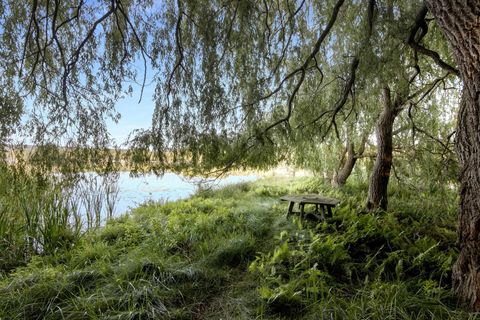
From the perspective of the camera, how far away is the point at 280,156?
3.74m

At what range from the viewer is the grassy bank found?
2441mm

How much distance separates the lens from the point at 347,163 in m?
7.43

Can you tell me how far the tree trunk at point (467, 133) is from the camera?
193cm

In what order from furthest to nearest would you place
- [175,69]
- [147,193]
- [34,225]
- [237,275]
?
[147,193], [34,225], [237,275], [175,69]

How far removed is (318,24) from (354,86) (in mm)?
1137

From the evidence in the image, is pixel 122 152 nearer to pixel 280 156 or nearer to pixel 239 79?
pixel 239 79

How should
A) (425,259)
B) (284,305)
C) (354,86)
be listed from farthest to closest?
(354,86) < (425,259) < (284,305)

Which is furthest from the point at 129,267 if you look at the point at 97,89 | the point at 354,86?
the point at 354,86

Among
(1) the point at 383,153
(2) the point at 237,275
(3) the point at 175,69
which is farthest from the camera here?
(1) the point at 383,153

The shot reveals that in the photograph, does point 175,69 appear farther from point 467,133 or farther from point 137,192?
point 137,192

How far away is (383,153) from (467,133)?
3.02m

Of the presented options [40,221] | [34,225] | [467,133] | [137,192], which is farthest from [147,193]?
[467,133]

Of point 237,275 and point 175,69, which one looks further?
point 237,275

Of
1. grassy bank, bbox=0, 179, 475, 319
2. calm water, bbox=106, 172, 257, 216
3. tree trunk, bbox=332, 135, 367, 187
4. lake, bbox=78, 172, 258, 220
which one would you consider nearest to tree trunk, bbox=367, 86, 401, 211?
grassy bank, bbox=0, 179, 475, 319
